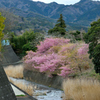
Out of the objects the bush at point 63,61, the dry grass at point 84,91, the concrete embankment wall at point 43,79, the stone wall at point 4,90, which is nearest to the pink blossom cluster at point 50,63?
the bush at point 63,61

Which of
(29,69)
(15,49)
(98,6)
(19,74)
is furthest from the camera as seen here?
(98,6)

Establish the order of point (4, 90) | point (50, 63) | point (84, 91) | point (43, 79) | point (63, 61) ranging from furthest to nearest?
point (43, 79)
point (50, 63)
point (63, 61)
point (84, 91)
point (4, 90)

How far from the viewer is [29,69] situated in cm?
1803

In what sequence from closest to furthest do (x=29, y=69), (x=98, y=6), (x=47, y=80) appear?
(x=47, y=80)
(x=29, y=69)
(x=98, y=6)

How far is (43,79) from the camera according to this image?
599 inches

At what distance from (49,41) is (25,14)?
154 metres

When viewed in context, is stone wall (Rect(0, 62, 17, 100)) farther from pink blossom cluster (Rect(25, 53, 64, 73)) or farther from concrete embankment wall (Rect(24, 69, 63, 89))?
pink blossom cluster (Rect(25, 53, 64, 73))

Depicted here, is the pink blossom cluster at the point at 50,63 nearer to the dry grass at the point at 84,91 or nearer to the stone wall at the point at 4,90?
the dry grass at the point at 84,91

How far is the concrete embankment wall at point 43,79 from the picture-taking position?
13155 millimetres

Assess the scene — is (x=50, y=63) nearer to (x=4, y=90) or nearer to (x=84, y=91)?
(x=84, y=91)

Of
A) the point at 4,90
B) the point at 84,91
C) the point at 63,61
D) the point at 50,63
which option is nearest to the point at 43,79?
the point at 50,63

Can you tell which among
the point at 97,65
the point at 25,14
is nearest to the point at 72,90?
the point at 97,65

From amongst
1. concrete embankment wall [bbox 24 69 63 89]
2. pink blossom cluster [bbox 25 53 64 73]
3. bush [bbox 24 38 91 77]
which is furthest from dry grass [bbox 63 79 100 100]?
pink blossom cluster [bbox 25 53 64 73]

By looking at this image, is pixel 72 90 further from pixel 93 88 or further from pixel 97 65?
pixel 97 65
